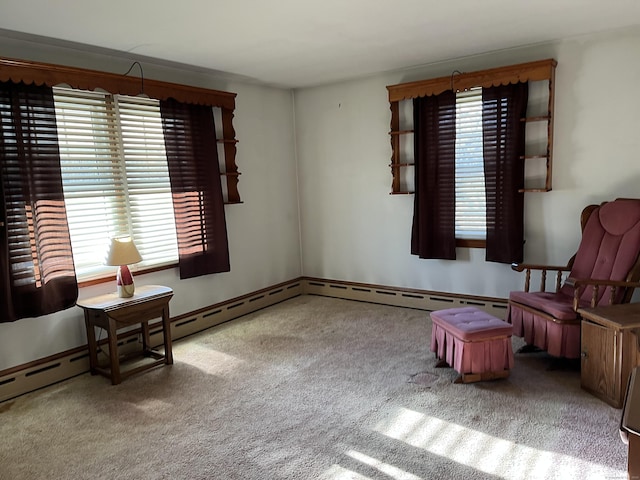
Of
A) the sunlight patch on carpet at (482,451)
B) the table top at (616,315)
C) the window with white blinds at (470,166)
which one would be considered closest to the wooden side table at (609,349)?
the table top at (616,315)

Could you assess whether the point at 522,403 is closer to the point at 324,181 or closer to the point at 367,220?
the point at 367,220

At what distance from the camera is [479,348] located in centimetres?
319

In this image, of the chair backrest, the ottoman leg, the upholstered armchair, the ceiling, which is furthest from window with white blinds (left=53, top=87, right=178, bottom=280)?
the chair backrest

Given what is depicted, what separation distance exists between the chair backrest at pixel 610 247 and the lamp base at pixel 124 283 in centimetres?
338

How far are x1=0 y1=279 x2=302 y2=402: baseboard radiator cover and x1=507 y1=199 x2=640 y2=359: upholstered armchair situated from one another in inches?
105

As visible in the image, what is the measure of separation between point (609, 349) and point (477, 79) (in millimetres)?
2546

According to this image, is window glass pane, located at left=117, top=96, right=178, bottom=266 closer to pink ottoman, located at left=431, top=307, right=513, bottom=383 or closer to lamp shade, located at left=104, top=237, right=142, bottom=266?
lamp shade, located at left=104, top=237, right=142, bottom=266

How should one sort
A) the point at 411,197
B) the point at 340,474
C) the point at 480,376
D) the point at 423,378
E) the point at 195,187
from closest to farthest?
the point at 340,474
the point at 480,376
the point at 423,378
the point at 195,187
the point at 411,197

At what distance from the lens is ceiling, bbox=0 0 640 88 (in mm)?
2865

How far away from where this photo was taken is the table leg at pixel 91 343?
3.59m

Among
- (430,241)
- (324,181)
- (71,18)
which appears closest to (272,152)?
(324,181)

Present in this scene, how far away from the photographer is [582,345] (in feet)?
10.0

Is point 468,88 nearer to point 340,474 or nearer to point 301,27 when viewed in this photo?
point 301,27

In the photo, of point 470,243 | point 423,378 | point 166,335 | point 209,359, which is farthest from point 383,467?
point 470,243
